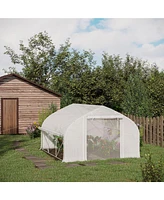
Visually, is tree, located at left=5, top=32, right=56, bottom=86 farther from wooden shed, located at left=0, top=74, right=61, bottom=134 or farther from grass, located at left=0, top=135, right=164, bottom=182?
grass, located at left=0, top=135, right=164, bottom=182

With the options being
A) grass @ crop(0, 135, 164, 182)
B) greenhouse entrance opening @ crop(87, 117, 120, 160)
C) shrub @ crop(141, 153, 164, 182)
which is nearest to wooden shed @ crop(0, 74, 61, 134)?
grass @ crop(0, 135, 164, 182)

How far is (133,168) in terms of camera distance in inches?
308

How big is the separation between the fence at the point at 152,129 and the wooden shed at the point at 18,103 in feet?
18.4

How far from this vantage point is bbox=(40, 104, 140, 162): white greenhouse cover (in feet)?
28.4

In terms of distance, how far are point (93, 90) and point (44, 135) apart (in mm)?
6519

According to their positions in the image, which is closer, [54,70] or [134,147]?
[134,147]

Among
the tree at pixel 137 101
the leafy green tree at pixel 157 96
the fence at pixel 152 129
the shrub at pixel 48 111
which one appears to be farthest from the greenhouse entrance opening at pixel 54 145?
the leafy green tree at pixel 157 96

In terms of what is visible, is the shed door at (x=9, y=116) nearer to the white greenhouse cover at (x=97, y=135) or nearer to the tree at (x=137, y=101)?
the tree at (x=137, y=101)

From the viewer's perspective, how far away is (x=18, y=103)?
639 inches

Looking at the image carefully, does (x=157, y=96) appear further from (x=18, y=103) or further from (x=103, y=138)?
(x=18, y=103)

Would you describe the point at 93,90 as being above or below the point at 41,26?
below
